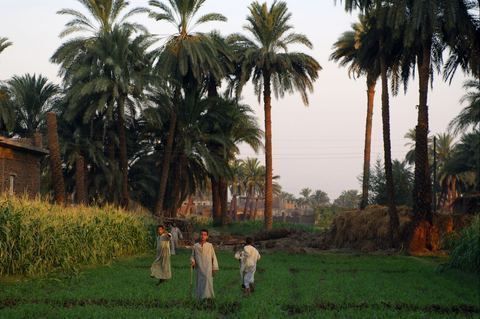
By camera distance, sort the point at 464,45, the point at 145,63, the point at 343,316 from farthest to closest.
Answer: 1. the point at 145,63
2. the point at 464,45
3. the point at 343,316

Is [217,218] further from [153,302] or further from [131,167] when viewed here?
[153,302]

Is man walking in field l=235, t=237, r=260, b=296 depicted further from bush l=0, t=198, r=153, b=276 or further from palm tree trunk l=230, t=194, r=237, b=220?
palm tree trunk l=230, t=194, r=237, b=220

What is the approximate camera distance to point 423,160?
3428 centimetres

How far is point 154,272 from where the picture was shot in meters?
20.7

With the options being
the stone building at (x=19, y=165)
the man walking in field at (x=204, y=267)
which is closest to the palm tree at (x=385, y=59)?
the stone building at (x=19, y=165)

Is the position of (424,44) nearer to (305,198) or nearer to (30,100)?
(30,100)

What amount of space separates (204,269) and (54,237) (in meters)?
8.14

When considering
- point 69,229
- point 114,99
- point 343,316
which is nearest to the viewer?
point 343,316

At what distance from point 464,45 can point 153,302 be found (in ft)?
79.6

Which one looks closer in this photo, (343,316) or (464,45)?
(343,316)

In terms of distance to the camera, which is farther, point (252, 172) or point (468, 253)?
point (252, 172)

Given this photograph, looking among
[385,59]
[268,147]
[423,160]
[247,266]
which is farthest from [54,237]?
[268,147]

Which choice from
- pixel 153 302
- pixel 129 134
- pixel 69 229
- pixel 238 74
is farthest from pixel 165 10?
pixel 153 302

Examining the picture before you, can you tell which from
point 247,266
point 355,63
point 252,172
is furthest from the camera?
point 252,172
